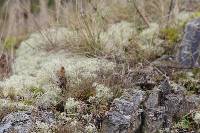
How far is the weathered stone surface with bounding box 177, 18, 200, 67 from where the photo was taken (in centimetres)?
479

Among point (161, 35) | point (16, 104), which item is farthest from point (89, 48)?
point (16, 104)

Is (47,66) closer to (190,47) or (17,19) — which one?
(190,47)

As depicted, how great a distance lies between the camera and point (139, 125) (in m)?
3.69

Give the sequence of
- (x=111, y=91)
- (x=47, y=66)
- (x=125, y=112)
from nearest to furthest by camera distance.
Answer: (x=125, y=112) < (x=111, y=91) < (x=47, y=66)

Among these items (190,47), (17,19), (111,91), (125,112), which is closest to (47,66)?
(111,91)

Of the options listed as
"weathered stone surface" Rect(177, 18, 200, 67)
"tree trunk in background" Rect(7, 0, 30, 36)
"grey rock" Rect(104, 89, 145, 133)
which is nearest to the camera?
"grey rock" Rect(104, 89, 145, 133)

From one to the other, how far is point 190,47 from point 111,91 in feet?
4.28

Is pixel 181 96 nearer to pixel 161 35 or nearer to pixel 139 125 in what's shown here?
pixel 139 125

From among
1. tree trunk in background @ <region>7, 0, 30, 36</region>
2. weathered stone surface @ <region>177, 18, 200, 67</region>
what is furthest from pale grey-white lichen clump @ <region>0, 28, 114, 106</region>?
tree trunk in background @ <region>7, 0, 30, 36</region>

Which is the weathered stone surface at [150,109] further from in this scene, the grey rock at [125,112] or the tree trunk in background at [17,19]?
the tree trunk in background at [17,19]

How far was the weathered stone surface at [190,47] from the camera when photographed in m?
4.79

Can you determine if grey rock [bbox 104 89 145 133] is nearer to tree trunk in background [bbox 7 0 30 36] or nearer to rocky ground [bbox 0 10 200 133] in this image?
rocky ground [bbox 0 10 200 133]

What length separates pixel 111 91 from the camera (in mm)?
4020

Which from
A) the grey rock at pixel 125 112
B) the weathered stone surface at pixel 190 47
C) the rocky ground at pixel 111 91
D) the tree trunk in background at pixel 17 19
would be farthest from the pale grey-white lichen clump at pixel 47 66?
the tree trunk in background at pixel 17 19
